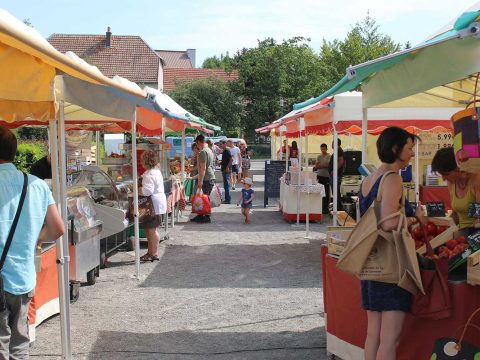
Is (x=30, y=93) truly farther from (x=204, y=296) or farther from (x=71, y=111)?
(x=71, y=111)

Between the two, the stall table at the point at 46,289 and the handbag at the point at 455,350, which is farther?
the stall table at the point at 46,289

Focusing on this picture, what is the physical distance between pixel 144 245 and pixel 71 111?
8.90 feet

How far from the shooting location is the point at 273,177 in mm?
18297

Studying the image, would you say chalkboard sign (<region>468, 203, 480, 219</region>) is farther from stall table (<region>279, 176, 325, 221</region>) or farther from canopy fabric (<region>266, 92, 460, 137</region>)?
stall table (<region>279, 176, 325, 221</region>)

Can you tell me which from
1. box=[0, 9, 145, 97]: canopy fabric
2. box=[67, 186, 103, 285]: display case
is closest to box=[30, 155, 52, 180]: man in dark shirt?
box=[67, 186, 103, 285]: display case

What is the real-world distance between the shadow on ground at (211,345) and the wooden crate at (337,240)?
95 cm

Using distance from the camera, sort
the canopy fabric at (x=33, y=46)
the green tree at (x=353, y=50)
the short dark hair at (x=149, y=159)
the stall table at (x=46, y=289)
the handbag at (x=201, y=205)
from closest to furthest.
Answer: the canopy fabric at (x=33, y=46) → the stall table at (x=46, y=289) → the short dark hair at (x=149, y=159) → the handbag at (x=201, y=205) → the green tree at (x=353, y=50)

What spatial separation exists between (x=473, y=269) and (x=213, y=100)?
46.6 m

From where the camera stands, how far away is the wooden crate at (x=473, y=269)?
396 centimetres

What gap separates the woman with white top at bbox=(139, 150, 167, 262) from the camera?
9.62 metres

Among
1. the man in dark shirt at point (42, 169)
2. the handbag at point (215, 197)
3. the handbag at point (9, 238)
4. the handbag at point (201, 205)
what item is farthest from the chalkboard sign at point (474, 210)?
the handbag at point (215, 197)

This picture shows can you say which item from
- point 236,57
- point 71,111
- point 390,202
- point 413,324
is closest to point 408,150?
point 390,202

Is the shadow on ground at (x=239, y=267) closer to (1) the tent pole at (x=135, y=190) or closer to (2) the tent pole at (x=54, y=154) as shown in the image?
(1) the tent pole at (x=135, y=190)

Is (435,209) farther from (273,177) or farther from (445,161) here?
(273,177)
